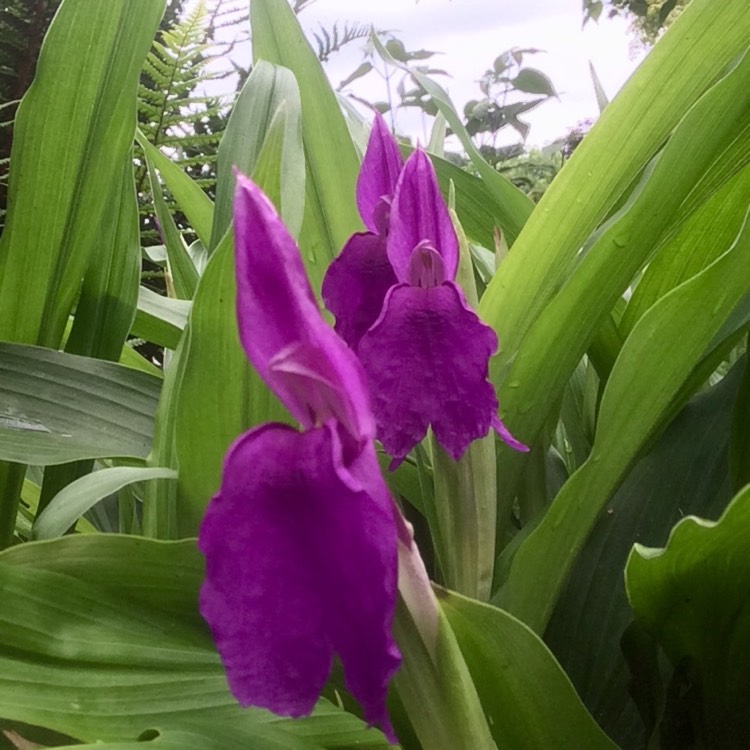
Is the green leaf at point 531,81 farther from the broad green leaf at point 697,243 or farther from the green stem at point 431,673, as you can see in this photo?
the green stem at point 431,673

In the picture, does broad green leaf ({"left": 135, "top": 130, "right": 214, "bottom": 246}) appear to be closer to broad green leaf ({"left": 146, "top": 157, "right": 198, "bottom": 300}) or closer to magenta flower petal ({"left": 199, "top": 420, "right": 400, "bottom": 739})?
broad green leaf ({"left": 146, "top": 157, "right": 198, "bottom": 300})

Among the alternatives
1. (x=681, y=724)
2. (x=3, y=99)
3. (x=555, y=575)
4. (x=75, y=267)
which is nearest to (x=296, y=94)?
(x=75, y=267)

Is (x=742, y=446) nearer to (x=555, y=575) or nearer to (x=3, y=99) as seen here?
(x=555, y=575)

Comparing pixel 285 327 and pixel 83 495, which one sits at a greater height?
pixel 285 327

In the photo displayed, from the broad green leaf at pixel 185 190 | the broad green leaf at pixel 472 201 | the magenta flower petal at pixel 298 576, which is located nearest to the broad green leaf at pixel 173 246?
the broad green leaf at pixel 185 190

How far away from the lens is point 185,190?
0.73m

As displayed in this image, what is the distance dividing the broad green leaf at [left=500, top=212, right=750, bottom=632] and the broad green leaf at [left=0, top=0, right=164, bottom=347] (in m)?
0.38

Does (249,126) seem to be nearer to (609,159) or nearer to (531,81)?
(609,159)

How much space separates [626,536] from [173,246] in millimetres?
469

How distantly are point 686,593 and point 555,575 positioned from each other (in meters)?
Answer: 0.10

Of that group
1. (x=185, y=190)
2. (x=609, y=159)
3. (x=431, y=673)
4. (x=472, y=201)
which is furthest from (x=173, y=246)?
(x=431, y=673)

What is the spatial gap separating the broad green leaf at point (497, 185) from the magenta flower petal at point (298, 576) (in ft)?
1.50

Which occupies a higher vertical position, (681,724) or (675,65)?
(675,65)

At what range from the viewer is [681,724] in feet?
1.38
